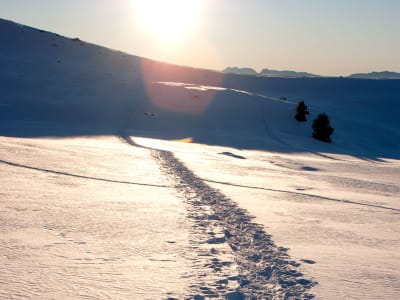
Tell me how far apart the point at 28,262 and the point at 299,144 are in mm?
28563

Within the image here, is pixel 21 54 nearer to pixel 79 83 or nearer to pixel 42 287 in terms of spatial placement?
pixel 79 83

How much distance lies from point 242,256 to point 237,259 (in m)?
0.17

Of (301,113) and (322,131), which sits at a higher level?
(301,113)

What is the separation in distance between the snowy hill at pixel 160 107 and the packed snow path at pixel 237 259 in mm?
18812

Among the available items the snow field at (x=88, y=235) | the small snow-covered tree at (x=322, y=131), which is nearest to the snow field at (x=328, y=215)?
the snow field at (x=88, y=235)

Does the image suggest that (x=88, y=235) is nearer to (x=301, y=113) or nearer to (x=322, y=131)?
(x=322, y=131)

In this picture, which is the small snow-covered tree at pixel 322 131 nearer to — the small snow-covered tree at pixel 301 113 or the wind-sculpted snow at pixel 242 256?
the small snow-covered tree at pixel 301 113

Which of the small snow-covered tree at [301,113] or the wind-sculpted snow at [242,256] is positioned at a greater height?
the small snow-covered tree at [301,113]

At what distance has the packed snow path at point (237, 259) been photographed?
210 inches

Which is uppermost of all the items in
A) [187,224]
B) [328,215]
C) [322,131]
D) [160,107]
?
[160,107]

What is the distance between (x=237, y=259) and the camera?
20.7 feet

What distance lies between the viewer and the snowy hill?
34.3m

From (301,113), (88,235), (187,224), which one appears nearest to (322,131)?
(301,113)

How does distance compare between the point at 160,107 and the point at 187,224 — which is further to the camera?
the point at 160,107
